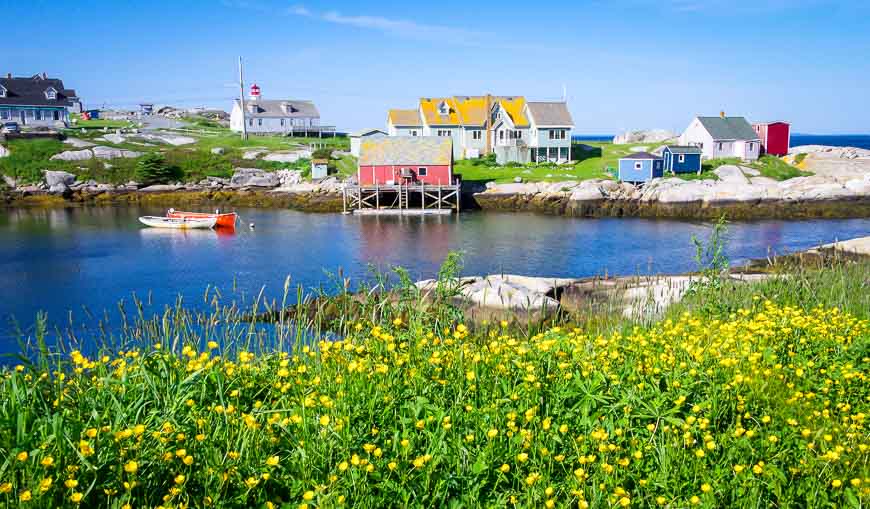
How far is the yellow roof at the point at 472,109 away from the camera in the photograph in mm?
72688

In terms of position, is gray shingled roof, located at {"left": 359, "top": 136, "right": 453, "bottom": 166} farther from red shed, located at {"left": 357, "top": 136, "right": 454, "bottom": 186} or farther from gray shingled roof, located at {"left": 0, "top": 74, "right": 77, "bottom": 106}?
gray shingled roof, located at {"left": 0, "top": 74, "right": 77, "bottom": 106}

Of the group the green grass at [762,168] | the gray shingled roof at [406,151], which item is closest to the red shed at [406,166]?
the gray shingled roof at [406,151]

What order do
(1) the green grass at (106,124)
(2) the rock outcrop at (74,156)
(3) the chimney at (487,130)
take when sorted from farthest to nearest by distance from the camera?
(1) the green grass at (106,124), (3) the chimney at (487,130), (2) the rock outcrop at (74,156)

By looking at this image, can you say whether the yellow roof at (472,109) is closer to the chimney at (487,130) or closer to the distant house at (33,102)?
the chimney at (487,130)

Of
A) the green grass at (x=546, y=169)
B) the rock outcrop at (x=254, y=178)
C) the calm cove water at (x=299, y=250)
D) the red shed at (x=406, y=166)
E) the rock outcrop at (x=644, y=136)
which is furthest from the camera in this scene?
the rock outcrop at (x=644, y=136)

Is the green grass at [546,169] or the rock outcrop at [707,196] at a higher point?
the green grass at [546,169]

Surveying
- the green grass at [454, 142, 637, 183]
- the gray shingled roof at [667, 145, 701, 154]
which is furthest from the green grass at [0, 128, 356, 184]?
the gray shingled roof at [667, 145, 701, 154]

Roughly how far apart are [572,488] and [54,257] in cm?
3829

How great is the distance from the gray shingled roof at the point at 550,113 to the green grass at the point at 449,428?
62.8 m

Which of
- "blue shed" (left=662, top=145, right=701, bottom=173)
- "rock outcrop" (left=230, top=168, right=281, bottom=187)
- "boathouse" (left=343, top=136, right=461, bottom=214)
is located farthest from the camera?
"rock outcrop" (left=230, top=168, right=281, bottom=187)

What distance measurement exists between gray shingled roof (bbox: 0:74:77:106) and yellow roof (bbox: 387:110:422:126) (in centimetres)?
4693

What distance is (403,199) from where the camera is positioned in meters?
60.0

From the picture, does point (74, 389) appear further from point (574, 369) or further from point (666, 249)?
point (666, 249)

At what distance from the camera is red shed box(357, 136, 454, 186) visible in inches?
2293
